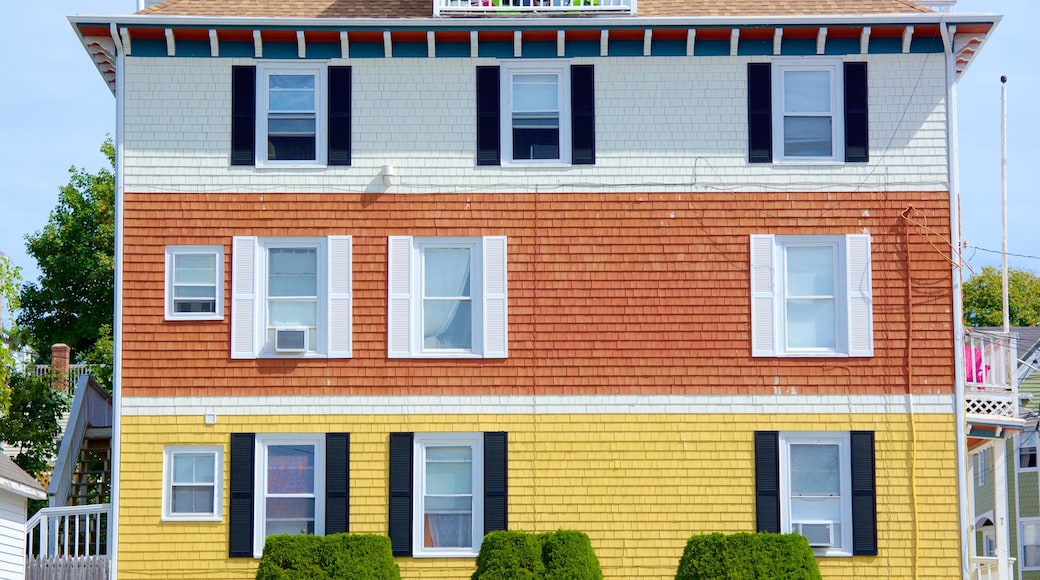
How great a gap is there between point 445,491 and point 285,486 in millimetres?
2467

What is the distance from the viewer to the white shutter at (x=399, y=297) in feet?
78.1

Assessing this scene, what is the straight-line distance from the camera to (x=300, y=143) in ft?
80.3

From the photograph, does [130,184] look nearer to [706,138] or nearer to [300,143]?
[300,143]

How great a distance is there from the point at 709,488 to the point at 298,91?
9036 millimetres

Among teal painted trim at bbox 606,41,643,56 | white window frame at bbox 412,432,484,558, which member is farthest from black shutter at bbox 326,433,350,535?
teal painted trim at bbox 606,41,643,56

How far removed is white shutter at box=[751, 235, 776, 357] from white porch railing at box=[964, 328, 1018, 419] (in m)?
3.24

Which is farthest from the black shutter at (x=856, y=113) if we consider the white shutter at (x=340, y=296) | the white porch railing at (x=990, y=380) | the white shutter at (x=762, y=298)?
the white shutter at (x=340, y=296)

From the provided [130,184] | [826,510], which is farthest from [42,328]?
[826,510]

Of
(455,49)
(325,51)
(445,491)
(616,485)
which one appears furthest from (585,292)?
(325,51)

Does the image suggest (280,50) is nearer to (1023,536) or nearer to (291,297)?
(291,297)

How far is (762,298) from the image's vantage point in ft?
78.6

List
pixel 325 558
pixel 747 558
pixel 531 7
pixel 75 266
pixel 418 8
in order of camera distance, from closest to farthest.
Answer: pixel 747 558 → pixel 325 558 → pixel 531 7 → pixel 418 8 → pixel 75 266

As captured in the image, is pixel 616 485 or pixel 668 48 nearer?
pixel 616 485

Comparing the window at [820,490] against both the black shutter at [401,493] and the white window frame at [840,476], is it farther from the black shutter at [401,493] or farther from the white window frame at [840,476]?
the black shutter at [401,493]
